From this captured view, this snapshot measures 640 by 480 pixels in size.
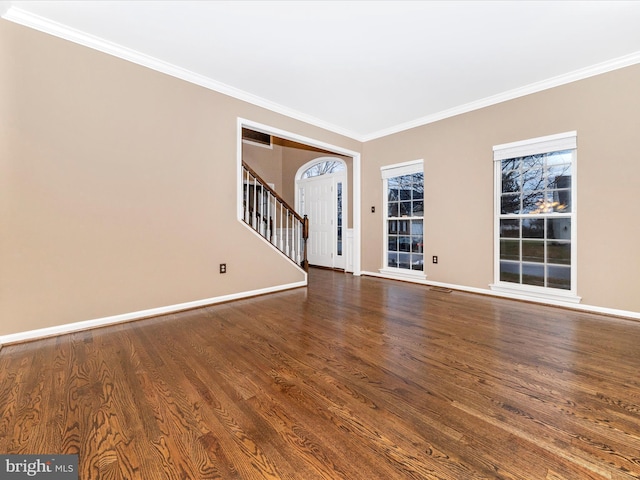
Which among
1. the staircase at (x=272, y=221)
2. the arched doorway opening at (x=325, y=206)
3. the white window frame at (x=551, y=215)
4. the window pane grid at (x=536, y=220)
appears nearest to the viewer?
the white window frame at (x=551, y=215)

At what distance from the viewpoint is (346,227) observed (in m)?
5.82

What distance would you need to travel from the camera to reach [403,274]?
4.91 metres

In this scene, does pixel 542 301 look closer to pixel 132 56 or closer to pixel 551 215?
pixel 551 215

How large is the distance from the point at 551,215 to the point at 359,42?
2998 millimetres

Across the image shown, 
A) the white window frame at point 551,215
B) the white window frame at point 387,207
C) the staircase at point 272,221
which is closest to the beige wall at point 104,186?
the staircase at point 272,221

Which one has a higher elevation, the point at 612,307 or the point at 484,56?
the point at 484,56

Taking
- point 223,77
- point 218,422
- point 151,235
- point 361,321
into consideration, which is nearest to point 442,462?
point 218,422

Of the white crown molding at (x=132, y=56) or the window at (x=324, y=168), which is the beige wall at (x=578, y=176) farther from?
the white crown molding at (x=132, y=56)

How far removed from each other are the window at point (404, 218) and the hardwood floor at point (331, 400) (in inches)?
85.1

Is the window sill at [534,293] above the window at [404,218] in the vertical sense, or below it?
below

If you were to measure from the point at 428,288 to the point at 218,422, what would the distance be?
12.1 ft

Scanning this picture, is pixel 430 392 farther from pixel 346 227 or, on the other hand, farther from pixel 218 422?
pixel 346 227

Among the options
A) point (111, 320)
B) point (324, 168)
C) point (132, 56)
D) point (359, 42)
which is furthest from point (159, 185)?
point (324, 168)

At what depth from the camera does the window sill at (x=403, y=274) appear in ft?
15.3
